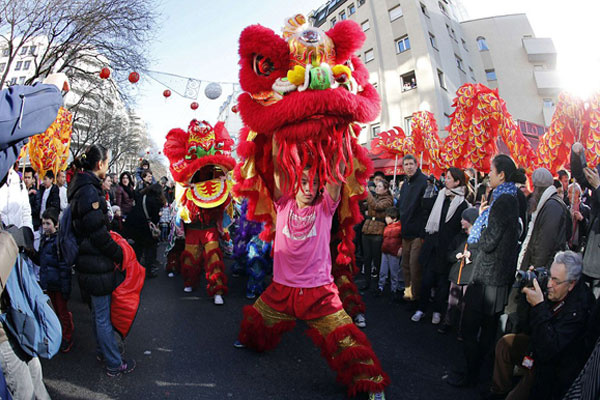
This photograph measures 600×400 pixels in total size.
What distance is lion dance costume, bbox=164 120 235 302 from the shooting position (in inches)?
187

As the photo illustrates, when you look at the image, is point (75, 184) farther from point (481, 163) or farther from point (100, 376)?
point (481, 163)

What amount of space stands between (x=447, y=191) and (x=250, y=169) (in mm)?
Result: 2307

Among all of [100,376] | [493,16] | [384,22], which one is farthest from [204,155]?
[493,16]

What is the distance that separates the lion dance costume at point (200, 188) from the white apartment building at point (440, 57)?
12639 mm

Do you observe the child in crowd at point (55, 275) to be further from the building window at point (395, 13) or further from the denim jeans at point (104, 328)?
the building window at point (395, 13)

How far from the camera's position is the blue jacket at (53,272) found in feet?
10.0

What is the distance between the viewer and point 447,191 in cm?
391

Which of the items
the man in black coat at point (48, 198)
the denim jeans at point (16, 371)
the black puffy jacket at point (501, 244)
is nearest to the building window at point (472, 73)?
the black puffy jacket at point (501, 244)

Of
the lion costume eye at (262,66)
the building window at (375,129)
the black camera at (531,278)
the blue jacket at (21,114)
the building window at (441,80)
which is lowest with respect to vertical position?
the black camera at (531,278)

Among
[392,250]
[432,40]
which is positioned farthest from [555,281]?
[432,40]

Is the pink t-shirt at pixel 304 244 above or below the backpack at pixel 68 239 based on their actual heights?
below

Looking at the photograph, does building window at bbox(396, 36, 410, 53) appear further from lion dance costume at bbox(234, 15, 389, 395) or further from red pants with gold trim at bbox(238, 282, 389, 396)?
red pants with gold trim at bbox(238, 282, 389, 396)

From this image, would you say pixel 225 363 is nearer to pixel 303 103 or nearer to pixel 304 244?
pixel 304 244

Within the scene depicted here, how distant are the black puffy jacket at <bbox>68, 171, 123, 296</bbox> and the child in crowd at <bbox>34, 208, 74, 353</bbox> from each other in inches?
22.8
